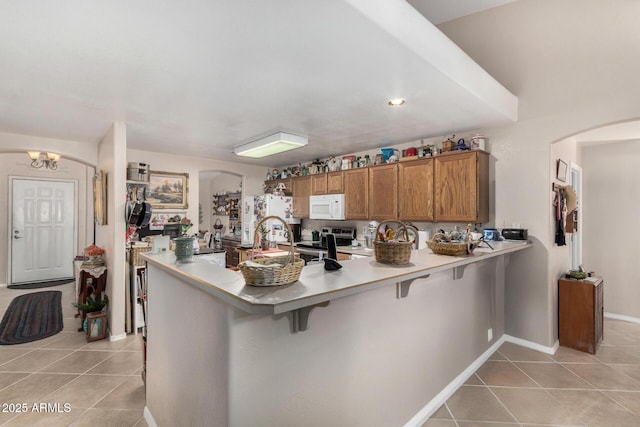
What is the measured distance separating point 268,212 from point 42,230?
4578mm

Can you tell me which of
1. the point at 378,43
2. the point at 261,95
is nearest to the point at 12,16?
the point at 261,95

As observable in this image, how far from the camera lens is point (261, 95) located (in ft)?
8.11

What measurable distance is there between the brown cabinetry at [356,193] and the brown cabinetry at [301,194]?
87cm

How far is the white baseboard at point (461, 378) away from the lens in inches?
79.9

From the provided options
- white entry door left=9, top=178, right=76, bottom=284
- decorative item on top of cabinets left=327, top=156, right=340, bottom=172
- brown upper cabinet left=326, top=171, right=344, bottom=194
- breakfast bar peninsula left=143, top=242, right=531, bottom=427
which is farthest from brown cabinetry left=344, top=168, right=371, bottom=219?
white entry door left=9, top=178, right=76, bottom=284

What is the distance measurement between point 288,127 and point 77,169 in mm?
5452

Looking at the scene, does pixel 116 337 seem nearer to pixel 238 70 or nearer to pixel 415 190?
pixel 238 70

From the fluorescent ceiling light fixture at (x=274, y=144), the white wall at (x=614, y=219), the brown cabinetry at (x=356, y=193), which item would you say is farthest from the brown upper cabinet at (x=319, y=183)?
the white wall at (x=614, y=219)

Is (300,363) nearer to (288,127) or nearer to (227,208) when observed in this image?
(288,127)

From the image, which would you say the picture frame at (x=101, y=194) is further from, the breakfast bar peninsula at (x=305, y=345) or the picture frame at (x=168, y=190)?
the breakfast bar peninsula at (x=305, y=345)

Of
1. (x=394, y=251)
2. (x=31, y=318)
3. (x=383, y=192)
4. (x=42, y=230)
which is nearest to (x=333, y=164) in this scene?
(x=383, y=192)

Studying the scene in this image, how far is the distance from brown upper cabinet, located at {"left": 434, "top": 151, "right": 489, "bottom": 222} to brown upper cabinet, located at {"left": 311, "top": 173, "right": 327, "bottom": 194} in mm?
1880

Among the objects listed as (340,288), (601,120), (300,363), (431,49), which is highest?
(431,49)

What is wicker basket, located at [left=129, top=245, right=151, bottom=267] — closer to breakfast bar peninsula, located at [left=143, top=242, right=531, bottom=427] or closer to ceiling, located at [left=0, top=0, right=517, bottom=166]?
ceiling, located at [left=0, top=0, right=517, bottom=166]
